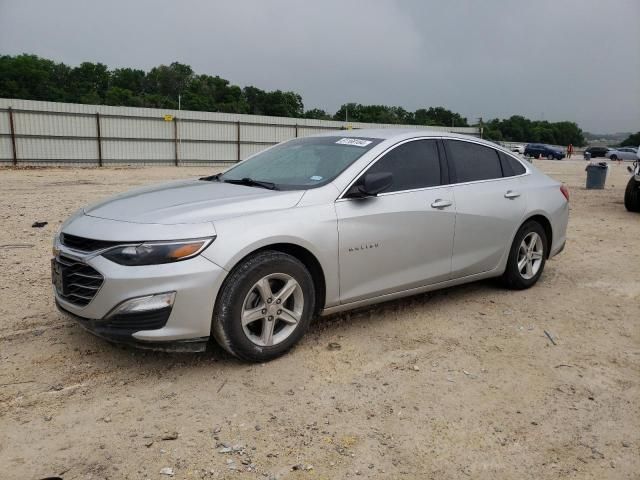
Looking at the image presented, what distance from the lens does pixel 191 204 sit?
358cm

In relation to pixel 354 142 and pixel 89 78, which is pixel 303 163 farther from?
pixel 89 78

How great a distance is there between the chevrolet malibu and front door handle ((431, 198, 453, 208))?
0.03ft

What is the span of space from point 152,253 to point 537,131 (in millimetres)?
111849

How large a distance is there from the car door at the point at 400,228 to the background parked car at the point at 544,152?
5106 centimetres

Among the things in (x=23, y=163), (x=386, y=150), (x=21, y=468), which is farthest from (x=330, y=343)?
(x=23, y=163)

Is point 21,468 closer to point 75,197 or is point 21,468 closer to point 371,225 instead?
point 371,225

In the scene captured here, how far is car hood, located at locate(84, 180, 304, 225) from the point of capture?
11.2 ft

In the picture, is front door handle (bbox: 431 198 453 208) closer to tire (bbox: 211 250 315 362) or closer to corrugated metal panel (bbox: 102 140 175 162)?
tire (bbox: 211 250 315 362)

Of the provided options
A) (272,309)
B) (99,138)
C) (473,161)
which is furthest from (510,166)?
(99,138)

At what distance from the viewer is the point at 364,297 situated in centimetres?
410

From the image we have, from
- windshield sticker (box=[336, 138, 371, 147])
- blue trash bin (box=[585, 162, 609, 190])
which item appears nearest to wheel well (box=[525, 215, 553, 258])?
windshield sticker (box=[336, 138, 371, 147])

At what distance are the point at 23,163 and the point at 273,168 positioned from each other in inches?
891

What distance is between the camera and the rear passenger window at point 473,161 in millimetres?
4867

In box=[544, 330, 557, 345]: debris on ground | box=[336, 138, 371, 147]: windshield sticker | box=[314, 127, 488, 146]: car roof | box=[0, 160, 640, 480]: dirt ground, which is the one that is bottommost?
box=[0, 160, 640, 480]: dirt ground
